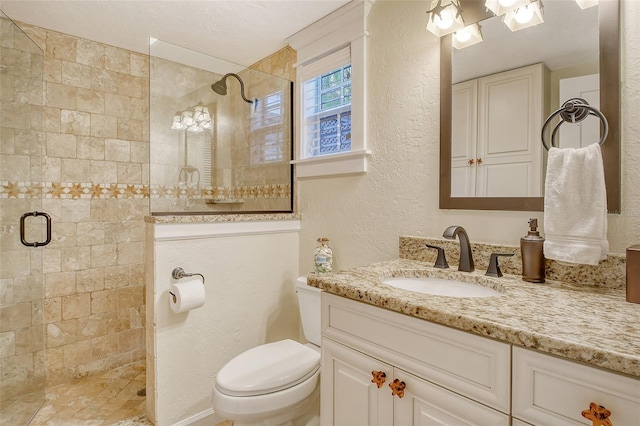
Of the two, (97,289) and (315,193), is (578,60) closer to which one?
(315,193)

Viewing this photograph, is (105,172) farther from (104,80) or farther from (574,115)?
(574,115)

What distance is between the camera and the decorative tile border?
200 cm

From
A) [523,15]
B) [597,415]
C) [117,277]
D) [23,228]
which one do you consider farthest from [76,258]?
[523,15]

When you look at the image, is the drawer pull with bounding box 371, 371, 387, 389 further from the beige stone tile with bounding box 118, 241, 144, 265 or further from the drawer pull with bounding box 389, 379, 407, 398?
the beige stone tile with bounding box 118, 241, 144, 265

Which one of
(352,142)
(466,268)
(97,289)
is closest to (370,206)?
(352,142)

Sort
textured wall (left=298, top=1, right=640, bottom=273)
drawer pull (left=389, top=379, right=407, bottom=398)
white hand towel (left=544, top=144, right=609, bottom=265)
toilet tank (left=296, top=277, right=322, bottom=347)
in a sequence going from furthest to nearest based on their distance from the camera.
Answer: toilet tank (left=296, top=277, right=322, bottom=347) < textured wall (left=298, top=1, right=640, bottom=273) < white hand towel (left=544, top=144, right=609, bottom=265) < drawer pull (left=389, top=379, right=407, bottom=398)

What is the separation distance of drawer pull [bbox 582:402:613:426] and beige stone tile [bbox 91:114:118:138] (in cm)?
290

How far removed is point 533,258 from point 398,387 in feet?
2.11

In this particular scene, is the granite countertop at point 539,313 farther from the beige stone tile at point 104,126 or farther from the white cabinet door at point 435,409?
the beige stone tile at point 104,126

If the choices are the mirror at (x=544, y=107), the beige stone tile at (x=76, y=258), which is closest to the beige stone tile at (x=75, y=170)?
the beige stone tile at (x=76, y=258)

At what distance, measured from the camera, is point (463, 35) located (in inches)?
56.3

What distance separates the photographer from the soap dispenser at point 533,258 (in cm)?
112

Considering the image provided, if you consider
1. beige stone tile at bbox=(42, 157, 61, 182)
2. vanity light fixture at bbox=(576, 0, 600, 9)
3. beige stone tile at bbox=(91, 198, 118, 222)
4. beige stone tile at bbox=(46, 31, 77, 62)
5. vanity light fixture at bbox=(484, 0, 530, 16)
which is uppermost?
beige stone tile at bbox=(46, 31, 77, 62)

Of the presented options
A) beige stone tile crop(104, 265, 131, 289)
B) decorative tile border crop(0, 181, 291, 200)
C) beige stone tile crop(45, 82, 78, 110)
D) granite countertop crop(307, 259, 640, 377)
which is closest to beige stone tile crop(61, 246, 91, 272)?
beige stone tile crop(104, 265, 131, 289)
